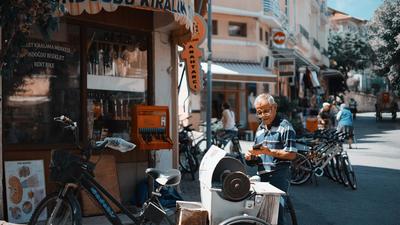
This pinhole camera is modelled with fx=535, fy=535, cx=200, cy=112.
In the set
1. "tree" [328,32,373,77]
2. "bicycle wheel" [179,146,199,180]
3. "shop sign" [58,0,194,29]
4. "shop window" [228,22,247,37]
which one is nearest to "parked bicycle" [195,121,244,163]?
"bicycle wheel" [179,146,199,180]

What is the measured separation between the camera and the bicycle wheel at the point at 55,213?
5.15 metres

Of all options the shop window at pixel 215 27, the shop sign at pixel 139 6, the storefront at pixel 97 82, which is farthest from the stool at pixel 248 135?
the shop sign at pixel 139 6

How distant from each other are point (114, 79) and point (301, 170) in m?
4.72

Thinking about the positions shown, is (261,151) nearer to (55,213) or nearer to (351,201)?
(55,213)

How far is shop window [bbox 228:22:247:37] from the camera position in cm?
2708

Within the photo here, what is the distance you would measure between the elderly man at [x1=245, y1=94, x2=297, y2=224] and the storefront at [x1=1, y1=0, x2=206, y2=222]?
2.39m

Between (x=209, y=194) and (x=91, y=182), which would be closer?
(x=209, y=194)

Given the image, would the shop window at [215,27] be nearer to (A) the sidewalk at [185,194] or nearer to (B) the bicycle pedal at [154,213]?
(A) the sidewalk at [185,194]

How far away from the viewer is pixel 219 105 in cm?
2638

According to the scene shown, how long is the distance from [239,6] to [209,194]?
2281 centimetres

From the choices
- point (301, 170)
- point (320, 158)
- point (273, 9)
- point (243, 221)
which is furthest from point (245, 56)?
point (243, 221)

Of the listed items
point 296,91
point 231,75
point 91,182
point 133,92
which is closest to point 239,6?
point 231,75

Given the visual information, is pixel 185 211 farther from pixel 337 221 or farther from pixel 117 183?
pixel 337 221

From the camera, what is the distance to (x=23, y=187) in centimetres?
699
